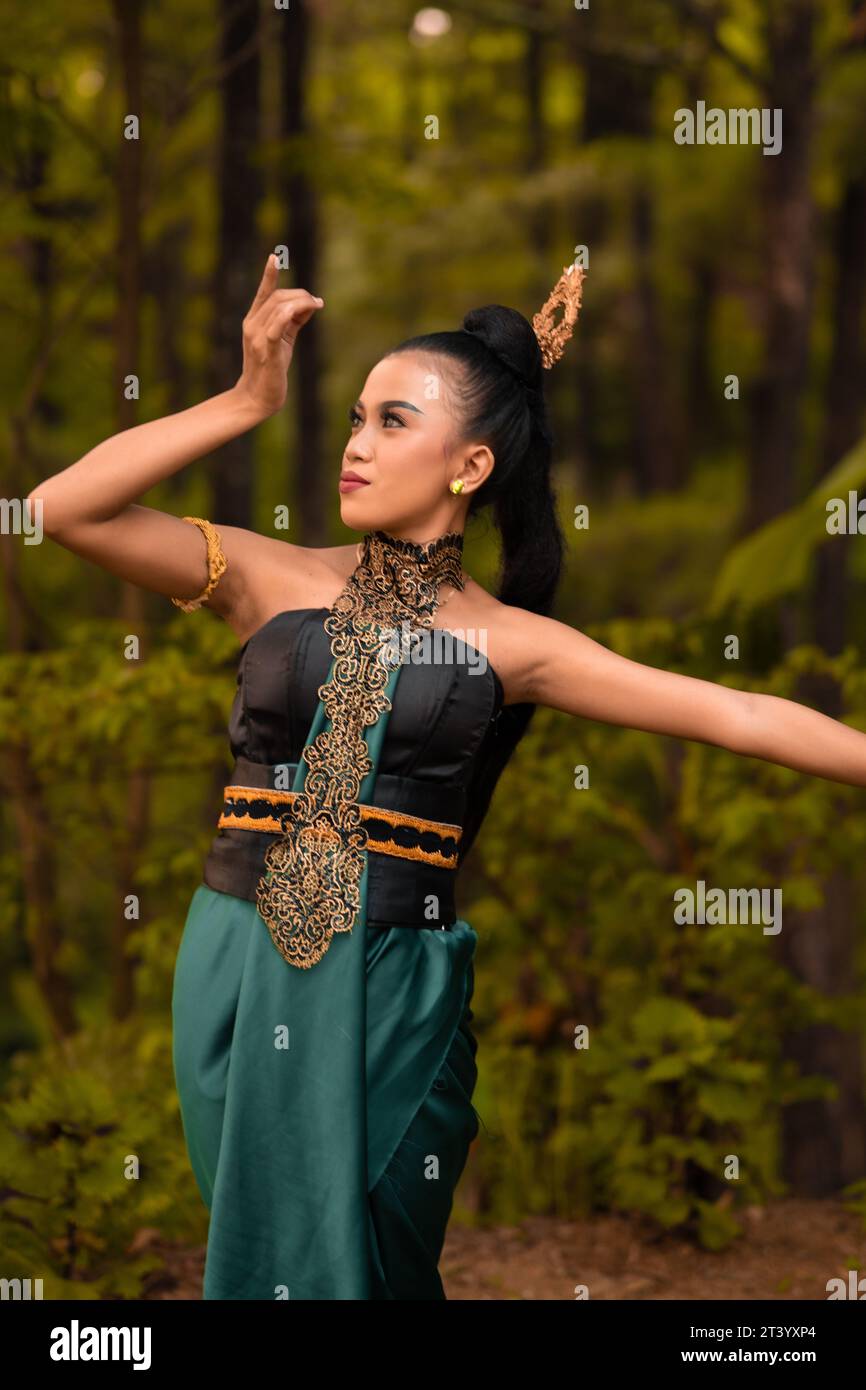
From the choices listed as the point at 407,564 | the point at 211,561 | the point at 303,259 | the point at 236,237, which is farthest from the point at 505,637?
the point at 303,259

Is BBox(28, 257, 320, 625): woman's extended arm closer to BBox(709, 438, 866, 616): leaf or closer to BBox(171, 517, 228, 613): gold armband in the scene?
BBox(171, 517, 228, 613): gold armband

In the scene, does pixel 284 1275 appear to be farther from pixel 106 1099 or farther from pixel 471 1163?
pixel 471 1163

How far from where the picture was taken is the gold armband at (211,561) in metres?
3.08

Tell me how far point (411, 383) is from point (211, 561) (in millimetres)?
523

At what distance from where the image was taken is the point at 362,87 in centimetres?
1572

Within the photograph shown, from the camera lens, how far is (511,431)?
324 cm

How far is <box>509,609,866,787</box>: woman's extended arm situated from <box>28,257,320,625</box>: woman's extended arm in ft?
2.23

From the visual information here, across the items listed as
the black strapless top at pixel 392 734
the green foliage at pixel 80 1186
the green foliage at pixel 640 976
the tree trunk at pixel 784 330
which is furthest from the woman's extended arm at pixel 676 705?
the tree trunk at pixel 784 330

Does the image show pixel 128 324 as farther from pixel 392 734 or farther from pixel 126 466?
pixel 392 734

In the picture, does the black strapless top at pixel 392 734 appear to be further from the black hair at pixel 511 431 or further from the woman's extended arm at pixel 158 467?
the black hair at pixel 511 431
